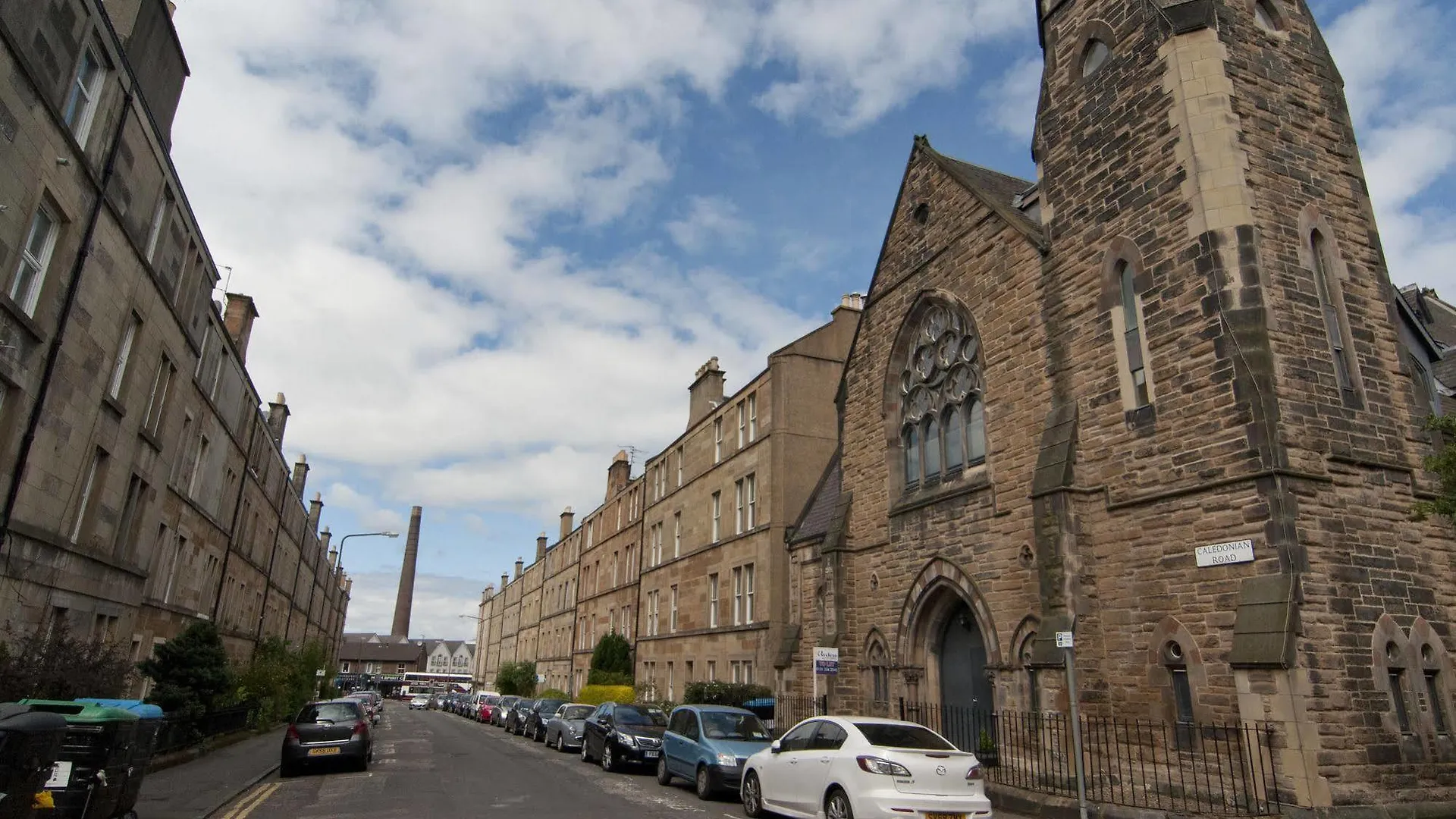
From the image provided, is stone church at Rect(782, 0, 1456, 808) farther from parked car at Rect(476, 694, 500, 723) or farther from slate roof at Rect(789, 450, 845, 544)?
parked car at Rect(476, 694, 500, 723)

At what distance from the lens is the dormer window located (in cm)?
1453

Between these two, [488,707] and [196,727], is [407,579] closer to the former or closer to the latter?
[488,707]

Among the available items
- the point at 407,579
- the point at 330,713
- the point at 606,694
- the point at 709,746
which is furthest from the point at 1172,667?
the point at 407,579

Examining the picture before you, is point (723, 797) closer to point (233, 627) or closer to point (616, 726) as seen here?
point (616, 726)

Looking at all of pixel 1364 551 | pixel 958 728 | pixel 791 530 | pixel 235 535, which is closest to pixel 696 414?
pixel 791 530

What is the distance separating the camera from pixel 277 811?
1132cm

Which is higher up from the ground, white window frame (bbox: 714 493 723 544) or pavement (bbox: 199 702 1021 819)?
white window frame (bbox: 714 493 723 544)

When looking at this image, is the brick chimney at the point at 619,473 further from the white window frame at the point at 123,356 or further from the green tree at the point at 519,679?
the white window frame at the point at 123,356

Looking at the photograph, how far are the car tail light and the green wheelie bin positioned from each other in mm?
7557

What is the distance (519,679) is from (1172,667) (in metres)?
55.2

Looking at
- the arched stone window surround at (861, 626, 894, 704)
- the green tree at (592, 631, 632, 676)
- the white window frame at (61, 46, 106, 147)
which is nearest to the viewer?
the white window frame at (61, 46, 106, 147)

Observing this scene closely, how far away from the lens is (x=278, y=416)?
42.5 meters

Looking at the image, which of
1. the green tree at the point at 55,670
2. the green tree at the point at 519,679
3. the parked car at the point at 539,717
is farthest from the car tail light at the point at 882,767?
the green tree at the point at 519,679

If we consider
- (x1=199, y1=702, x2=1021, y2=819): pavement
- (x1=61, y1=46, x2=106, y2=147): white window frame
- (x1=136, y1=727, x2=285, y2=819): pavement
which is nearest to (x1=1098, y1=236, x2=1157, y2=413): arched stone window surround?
(x1=199, y1=702, x2=1021, y2=819): pavement
